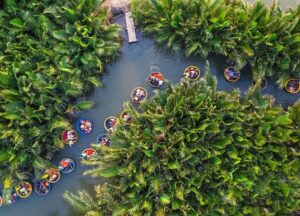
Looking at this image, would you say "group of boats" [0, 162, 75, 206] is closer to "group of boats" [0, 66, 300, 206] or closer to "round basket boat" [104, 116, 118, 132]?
"group of boats" [0, 66, 300, 206]

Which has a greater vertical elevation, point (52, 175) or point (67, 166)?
point (67, 166)

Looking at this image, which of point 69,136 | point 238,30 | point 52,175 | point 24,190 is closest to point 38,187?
point 24,190

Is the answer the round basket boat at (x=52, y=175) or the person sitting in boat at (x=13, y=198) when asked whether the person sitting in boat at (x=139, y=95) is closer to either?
the round basket boat at (x=52, y=175)

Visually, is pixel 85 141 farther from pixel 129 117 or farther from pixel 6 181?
pixel 6 181

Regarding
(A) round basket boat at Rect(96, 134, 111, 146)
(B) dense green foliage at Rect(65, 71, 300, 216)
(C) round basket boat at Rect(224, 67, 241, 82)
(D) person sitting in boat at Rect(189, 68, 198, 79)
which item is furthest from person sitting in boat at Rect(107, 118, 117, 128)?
(C) round basket boat at Rect(224, 67, 241, 82)

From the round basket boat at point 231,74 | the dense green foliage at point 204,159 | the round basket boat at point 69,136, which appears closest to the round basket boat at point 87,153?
the round basket boat at point 69,136

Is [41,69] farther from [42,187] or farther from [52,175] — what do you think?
[42,187]
